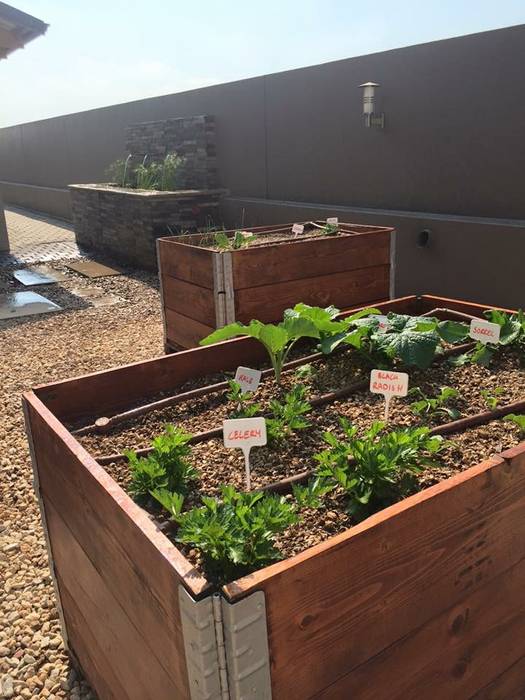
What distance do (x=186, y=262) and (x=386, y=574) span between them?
304 centimetres

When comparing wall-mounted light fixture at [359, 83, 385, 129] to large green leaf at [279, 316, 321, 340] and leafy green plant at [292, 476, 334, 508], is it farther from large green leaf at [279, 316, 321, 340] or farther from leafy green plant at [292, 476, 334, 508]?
leafy green plant at [292, 476, 334, 508]

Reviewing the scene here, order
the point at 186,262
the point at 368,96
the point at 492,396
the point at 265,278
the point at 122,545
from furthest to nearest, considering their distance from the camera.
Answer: the point at 368,96 < the point at 186,262 < the point at 265,278 < the point at 492,396 < the point at 122,545

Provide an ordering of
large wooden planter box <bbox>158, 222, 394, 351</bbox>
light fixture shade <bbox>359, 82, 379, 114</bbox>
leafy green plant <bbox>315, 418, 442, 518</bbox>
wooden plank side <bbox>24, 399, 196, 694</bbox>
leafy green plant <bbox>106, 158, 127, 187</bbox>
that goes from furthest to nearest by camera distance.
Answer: leafy green plant <bbox>106, 158, 127, 187</bbox>, light fixture shade <bbox>359, 82, 379, 114</bbox>, large wooden planter box <bbox>158, 222, 394, 351</bbox>, leafy green plant <bbox>315, 418, 442, 518</bbox>, wooden plank side <bbox>24, 399, 196, 694</bbox>

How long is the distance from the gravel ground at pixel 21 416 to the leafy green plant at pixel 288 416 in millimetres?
1027

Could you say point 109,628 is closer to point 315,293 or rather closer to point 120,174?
point 315,293

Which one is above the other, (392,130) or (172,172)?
(392,130)

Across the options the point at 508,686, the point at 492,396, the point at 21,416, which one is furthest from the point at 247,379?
the point at 21,416

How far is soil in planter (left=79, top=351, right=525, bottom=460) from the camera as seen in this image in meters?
1.74

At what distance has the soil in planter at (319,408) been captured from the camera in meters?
1.74

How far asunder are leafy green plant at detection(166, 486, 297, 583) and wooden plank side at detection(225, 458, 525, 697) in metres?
0.09

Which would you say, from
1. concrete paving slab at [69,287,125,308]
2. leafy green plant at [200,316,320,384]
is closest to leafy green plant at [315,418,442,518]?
leafy green plant at [200,316,320,384]

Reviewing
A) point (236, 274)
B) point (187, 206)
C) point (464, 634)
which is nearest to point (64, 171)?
point (187, 206)

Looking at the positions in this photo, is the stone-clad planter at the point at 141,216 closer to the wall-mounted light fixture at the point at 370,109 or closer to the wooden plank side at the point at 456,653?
the wall-mounted light fixture at the point at 370,109

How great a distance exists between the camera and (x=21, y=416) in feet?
12.7
